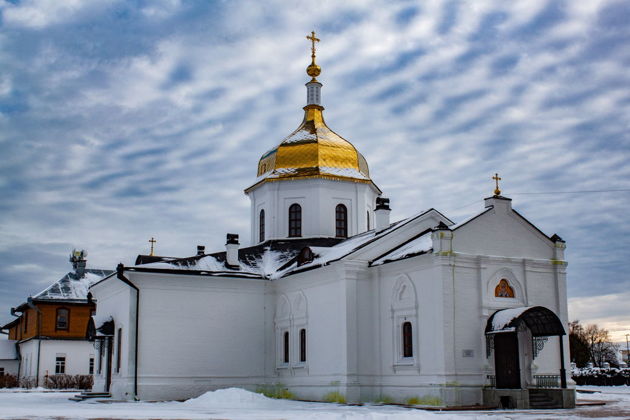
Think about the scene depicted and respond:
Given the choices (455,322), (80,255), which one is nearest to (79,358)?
(80,255)

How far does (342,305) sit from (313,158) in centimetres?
892

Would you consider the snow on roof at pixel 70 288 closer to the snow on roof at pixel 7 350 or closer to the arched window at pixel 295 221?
the snow on roof at pixel 7 350

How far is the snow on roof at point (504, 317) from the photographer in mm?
20859

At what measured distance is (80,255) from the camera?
49250 millimetres

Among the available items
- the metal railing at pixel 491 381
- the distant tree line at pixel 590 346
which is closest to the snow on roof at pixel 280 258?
the metal railing at pixel 491 381

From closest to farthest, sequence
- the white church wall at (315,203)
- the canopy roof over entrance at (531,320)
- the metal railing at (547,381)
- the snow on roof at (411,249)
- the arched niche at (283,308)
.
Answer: the canopy roof over entrance at (531,320), the metal railing at (547,381), the snow on roof at (411,249), the arched niche at (283,308), the white church wall at (315,203)

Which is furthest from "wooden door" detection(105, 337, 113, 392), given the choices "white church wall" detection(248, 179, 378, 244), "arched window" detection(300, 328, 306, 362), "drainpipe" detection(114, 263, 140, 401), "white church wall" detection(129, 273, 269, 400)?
"white church wall" detection(248, 179, 378, 244)

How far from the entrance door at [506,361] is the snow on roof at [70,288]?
98.7 feet

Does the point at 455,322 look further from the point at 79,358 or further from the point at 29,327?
the point at 29,327

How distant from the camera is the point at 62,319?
43.9 m

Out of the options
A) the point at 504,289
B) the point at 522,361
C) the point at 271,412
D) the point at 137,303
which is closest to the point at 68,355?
the point at 137,303

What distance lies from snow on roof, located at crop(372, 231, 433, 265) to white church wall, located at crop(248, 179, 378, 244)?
247 inches

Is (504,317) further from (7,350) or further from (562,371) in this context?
(7,350)

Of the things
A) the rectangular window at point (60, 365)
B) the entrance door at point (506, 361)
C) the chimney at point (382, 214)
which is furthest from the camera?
the rectangular window at point (60, 365)
